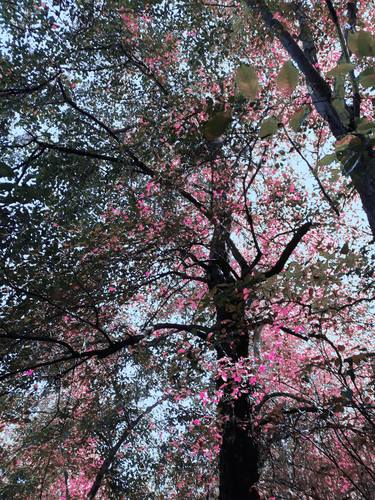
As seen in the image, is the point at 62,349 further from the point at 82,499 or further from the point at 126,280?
the point at 82,499

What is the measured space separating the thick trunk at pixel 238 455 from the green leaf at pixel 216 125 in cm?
593

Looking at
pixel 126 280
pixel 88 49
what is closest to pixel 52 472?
pixel 126 280

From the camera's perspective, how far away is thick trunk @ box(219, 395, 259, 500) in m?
6.43

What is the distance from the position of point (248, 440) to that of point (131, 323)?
5.14 metres

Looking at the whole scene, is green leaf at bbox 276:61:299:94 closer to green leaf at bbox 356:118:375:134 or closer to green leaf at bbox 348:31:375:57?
green leaf at bbox 348:31:375:57

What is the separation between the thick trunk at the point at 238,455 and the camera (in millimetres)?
6430

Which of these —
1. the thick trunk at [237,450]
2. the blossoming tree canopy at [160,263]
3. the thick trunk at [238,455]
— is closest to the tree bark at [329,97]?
the blossoming tree canopy at [160,263]

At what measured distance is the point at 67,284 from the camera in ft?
18.7

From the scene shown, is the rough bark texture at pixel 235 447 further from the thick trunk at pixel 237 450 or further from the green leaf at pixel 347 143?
the green leaf at pixel 347 143

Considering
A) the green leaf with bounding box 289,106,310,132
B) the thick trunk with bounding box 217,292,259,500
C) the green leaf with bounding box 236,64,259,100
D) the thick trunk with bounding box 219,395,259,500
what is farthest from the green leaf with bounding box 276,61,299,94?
the thick trunk with bounding box 219,395,259,500

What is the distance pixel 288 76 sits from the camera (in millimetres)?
935

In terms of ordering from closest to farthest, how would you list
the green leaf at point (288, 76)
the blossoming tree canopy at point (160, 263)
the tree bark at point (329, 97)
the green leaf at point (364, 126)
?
the green leaf at point (288, 76) < the green leaf at point (364, 126) < the tree bark at point (329, 97) < the blossoming tree canopy at point (160, 263)

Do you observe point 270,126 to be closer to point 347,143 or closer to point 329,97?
point 347,143

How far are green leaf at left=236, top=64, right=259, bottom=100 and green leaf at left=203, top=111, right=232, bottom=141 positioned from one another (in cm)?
7
